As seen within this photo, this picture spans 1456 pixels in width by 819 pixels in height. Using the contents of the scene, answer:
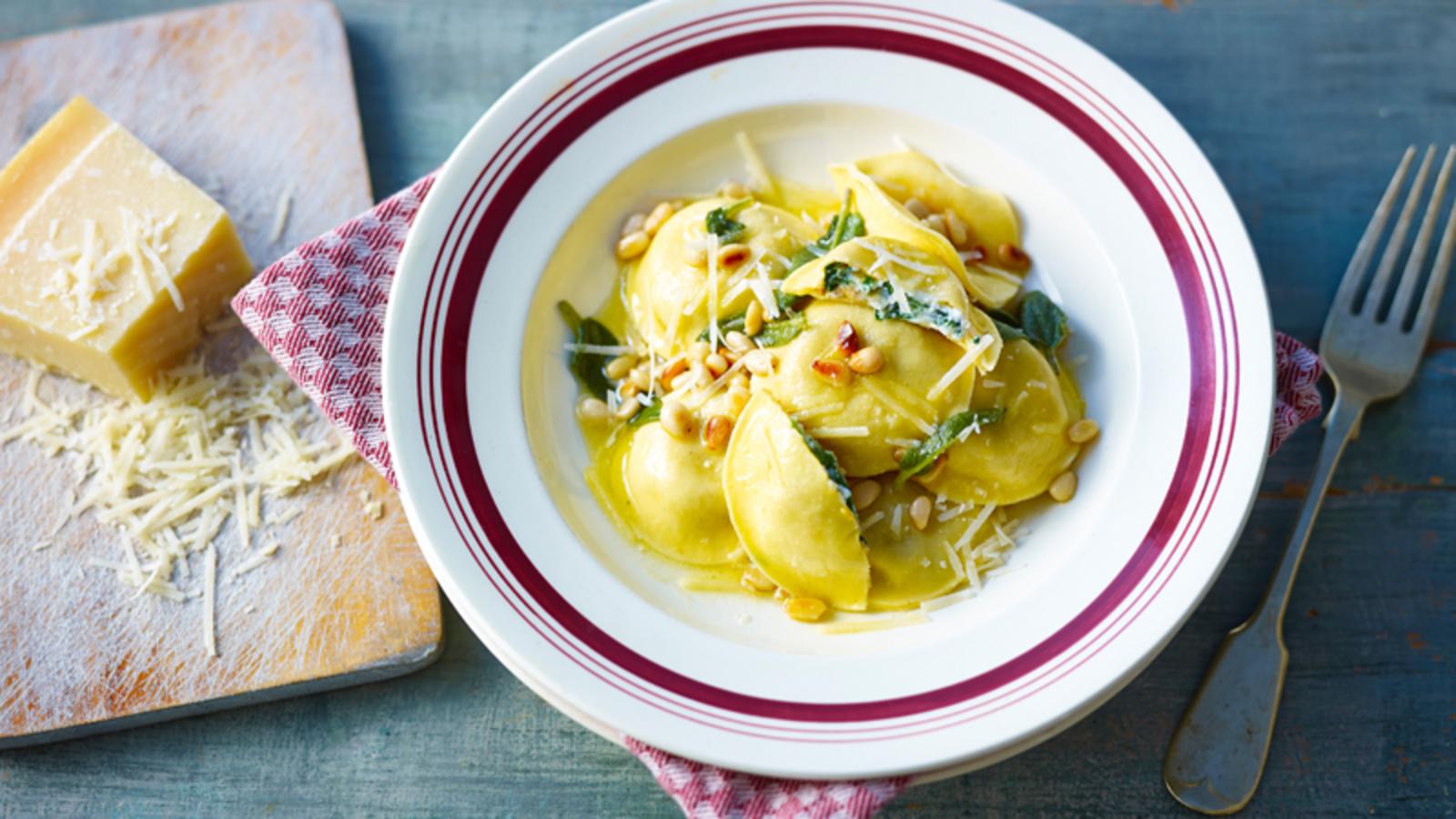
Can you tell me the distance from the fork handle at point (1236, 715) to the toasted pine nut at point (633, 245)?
84.1 inches

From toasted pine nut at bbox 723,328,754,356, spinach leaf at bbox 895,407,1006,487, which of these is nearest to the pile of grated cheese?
toasted pine nut at bbox 723,328,754,356

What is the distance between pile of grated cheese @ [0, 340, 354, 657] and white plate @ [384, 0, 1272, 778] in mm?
801

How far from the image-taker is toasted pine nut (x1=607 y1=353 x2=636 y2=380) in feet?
11.3

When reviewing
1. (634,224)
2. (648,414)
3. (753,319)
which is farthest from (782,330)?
(634,224)

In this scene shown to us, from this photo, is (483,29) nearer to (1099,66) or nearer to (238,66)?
(238,66)

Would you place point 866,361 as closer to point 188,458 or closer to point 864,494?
point 864,494

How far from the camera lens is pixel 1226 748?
3.37 m

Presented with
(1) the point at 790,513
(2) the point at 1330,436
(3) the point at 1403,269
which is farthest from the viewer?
(3) the point at 1403,269

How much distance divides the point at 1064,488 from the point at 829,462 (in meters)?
0.68

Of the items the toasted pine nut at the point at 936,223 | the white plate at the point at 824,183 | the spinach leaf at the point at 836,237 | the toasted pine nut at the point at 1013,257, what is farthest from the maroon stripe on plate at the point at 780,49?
the spinach leaf at the point at 836,237

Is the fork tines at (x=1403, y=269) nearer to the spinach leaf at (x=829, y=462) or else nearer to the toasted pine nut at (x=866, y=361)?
the toasted pine nut at (x=866, y=361)

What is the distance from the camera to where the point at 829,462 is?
3111 millimetres

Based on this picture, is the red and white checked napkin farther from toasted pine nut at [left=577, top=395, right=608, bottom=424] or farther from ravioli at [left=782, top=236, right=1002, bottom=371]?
ravioli at [left=782, top=236, right=1002, bottom=371]

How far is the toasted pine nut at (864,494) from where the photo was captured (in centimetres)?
320
